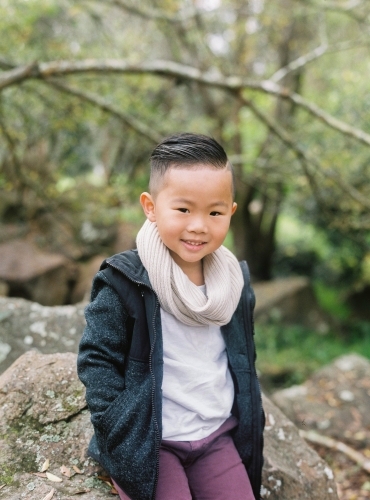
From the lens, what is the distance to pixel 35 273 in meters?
6.41

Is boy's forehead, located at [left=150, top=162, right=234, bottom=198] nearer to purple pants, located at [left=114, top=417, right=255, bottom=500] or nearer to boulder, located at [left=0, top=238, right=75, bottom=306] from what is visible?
purple pants, located at [left=114, top=417, right=255, bottom=500]

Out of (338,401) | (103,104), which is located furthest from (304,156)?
(338,401)

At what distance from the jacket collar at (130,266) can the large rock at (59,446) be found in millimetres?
659

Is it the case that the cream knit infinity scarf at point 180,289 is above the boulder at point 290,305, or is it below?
above

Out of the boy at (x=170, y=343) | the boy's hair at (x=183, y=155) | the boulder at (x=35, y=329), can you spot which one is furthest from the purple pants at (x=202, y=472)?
the boulder at (x=35, y=329)

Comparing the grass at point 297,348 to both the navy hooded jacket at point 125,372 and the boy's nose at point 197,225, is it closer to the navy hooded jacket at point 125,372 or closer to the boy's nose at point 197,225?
the navy hooded jacket at point 125,372

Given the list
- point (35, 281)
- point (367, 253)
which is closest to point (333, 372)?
point (367, 253)

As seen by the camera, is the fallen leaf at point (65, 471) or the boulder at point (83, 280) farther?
the boulder at point (83, 280)

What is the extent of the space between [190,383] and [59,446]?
1.93 ft

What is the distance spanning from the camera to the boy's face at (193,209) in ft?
5.42

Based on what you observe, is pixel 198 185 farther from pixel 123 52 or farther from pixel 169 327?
pixel 123 52

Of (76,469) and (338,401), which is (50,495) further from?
(338,401)

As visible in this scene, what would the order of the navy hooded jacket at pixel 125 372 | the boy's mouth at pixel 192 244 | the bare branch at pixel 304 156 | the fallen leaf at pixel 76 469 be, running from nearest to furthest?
1. the navy hooded jacket at pixel 125 372
2. the boy's mouth at pixel 192 244
3. the fallen leaf at pixel 76 469
4. the bare branch at pixel 304 156

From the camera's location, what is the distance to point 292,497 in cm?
211
